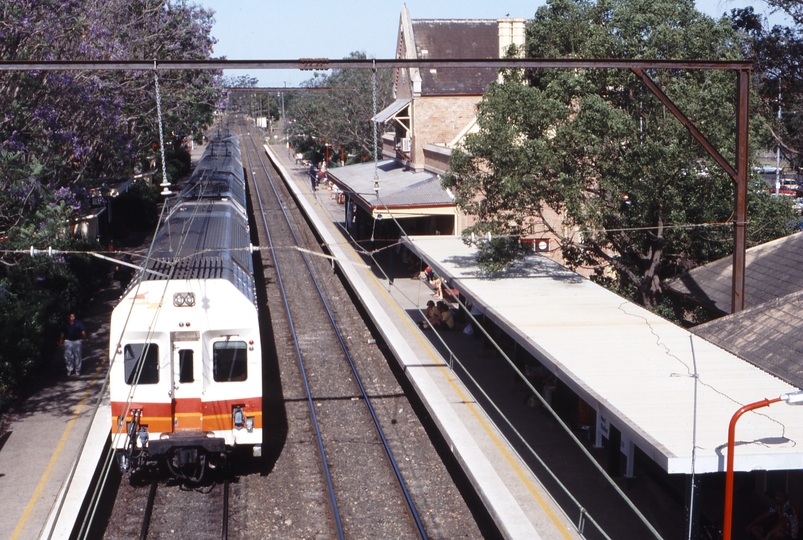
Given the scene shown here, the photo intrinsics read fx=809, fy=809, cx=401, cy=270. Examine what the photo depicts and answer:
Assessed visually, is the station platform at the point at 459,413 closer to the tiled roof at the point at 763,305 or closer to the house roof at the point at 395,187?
the house roof at the point at 395,187

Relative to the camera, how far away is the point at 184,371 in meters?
11.5

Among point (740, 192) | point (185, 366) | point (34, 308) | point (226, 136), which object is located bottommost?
point (34, 308)

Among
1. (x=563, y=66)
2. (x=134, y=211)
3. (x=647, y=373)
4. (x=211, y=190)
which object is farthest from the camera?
(x=134, y=211)

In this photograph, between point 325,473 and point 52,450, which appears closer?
point 325,473

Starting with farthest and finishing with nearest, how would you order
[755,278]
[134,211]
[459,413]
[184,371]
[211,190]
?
[134,211]
[211,190]
[459,413]
[755,278]
[184,371]

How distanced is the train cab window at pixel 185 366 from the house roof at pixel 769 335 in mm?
7528

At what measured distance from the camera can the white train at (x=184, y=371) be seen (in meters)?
11.2

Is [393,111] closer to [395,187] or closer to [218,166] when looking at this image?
[395,187]

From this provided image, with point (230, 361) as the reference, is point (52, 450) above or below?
below

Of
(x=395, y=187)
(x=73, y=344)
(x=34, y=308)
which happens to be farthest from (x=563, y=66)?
(x=395, y=187)

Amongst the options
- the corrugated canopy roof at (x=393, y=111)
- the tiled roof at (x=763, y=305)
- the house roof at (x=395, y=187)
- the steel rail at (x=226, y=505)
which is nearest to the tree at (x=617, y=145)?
the tiled roof at (x=763, y=305)

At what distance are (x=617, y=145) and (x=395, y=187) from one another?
15012 millimetres

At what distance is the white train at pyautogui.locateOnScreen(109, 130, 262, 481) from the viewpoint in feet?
36.9

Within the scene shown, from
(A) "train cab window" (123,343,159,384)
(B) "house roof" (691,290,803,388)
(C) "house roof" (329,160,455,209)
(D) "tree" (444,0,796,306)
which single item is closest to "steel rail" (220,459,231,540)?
(A) "train cab window" (123,343,159,384)
